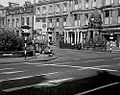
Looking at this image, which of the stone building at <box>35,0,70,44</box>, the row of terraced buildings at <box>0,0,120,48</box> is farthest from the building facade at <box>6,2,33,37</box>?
the stone building at <box>35,0,70,44</box>

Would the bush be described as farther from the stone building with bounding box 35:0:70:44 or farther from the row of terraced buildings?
the stone building with bounding box 35:0:70:44

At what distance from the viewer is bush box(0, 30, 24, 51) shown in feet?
82.8

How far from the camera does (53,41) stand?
5900 centimetres

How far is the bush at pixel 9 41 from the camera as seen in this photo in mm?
25250

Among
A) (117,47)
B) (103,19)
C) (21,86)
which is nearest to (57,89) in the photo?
(21,86)

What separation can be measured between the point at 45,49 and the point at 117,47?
18755mm

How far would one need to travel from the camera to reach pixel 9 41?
83.8ft

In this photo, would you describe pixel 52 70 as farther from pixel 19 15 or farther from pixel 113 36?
pixel 19 15

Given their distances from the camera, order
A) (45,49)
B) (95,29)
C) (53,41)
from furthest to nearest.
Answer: (53,41), (95,29), (45,49)

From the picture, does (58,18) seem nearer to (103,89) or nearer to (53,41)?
(53,41)

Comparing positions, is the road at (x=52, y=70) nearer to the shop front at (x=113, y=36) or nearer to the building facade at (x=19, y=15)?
the shop front at (x=113, y=36)

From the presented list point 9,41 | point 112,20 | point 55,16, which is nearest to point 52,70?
point 9,41

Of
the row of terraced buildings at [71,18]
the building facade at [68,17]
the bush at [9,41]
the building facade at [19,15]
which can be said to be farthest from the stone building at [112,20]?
the bush at [9,41]

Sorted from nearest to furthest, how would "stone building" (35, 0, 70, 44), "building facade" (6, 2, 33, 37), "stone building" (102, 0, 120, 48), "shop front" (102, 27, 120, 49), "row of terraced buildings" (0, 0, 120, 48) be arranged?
"shop front" (102, 27, 120, 49)
"stone building" (102, 0, 120, 48)
"row of terraced buildings" (0, 0, 120, 48)
"stone building" (35, 0, 70, 44)
"building facade" (6, 2, 33, 37)
